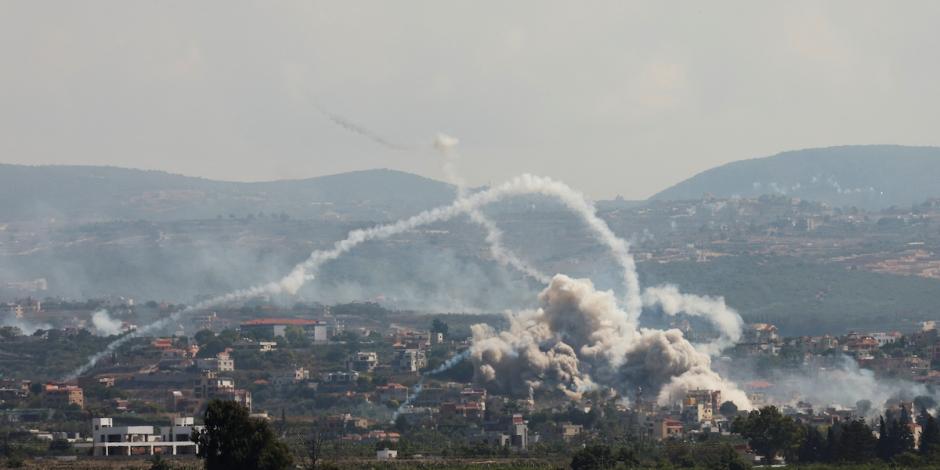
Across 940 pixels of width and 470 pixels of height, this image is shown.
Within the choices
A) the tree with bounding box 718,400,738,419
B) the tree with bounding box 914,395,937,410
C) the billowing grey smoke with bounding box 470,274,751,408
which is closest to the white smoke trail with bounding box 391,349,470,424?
the billowing grey smoke with bounding box 470,274,751,408

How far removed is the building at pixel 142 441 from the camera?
379 ft

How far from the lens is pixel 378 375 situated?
176625 mm

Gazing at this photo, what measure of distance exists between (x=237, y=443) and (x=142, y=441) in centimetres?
3559

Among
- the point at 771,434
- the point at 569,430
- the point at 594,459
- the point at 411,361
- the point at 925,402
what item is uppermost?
the point at 411,361

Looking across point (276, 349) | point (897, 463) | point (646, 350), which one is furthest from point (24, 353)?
point (897, 463)

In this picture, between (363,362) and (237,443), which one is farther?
(363,362)

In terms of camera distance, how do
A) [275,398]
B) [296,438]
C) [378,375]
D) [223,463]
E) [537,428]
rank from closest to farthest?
1. [223,463]
2. [296,438]
3. [537,428]
4. [275,398]
5. [378,375]

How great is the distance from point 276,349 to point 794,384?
4656 centimetres

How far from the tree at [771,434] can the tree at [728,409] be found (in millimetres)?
25851

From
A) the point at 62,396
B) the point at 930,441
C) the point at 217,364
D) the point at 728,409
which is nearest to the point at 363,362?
the point at 217,364

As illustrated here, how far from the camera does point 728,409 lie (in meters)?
147

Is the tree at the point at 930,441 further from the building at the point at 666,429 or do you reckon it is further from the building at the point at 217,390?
the building at the point at 217,390

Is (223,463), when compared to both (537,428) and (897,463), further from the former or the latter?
(537,428)

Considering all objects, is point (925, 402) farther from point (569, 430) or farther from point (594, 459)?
point (594, 459)
